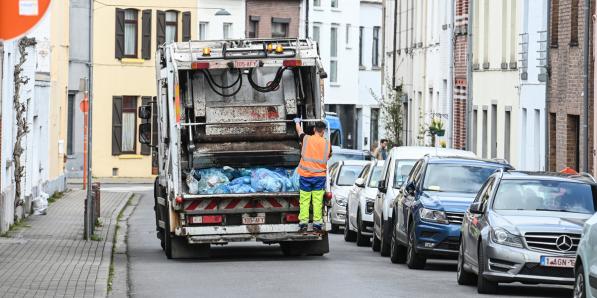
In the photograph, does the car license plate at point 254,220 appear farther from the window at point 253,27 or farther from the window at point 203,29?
the window at point 253,27

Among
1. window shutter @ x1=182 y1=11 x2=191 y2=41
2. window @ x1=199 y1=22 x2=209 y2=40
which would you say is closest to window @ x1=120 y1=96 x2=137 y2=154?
window shutter @ x1=182 y1=11 x2=191 y2=41

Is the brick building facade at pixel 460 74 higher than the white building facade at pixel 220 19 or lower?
lower

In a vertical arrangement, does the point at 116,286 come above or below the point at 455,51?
below

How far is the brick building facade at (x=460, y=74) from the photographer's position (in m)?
49.0

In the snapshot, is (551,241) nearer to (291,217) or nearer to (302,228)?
(302,228)

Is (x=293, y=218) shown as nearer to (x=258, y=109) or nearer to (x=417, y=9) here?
(x=258, y=109)

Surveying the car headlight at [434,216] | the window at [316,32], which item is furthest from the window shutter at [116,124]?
the car headlight at [434,216]

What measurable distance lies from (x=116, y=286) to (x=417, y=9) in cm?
4241

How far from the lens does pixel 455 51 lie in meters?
50.6

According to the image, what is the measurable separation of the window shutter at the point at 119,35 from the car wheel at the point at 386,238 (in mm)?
40794

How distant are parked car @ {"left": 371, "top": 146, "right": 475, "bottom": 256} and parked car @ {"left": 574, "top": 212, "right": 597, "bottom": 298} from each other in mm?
10215

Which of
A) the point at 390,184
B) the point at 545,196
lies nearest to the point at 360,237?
the point at 390,184

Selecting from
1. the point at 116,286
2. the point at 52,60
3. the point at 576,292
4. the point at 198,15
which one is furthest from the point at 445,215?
the point at 198,15

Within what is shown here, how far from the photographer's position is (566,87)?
35.0m
